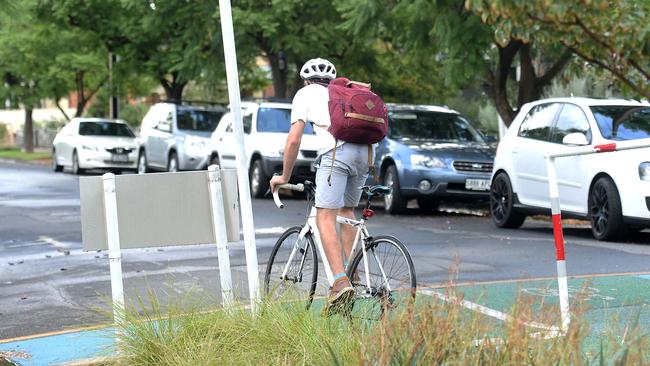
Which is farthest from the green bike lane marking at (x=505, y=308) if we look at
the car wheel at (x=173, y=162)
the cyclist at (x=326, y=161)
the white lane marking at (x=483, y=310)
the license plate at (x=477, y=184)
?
the car wheel at (x=173, y=162)

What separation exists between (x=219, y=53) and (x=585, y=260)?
17.9 m

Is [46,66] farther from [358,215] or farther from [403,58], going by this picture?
[358,215]

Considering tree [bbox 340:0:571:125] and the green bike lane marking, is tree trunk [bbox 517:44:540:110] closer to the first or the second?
tree [bbox 340:0:571:125]

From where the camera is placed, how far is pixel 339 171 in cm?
735

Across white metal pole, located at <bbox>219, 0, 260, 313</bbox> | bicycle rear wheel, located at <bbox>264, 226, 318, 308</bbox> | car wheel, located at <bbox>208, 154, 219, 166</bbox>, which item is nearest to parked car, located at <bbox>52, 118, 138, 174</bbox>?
car wheel, located at <bbox>208, 154, 219, 166</bbox>

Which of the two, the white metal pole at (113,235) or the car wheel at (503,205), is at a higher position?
the white metal pole at (113,235)

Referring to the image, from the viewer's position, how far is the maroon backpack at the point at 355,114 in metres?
7.14

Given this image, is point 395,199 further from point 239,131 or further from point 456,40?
point 239,131

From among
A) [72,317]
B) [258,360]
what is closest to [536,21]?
[72,317]

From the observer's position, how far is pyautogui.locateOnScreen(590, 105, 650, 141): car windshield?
538 inches

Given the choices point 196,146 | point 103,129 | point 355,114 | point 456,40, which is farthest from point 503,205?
point 103,129

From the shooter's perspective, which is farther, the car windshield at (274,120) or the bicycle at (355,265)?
the car windshield at (274,120)

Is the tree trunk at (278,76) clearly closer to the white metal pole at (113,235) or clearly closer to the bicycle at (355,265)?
the bicycle at (355,265)

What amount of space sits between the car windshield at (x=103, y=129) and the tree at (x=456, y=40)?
43.2 ft
